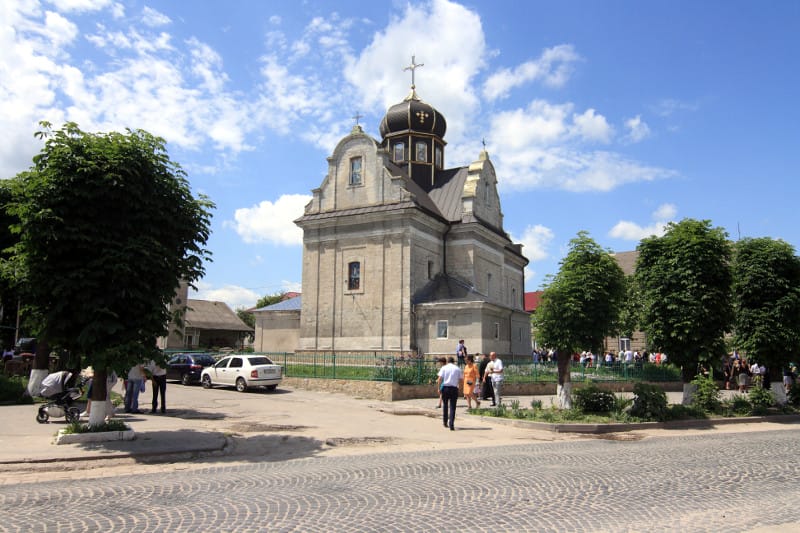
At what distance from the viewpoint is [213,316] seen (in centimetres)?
6625

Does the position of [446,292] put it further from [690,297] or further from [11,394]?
[11,394]

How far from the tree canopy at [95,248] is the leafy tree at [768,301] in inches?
698

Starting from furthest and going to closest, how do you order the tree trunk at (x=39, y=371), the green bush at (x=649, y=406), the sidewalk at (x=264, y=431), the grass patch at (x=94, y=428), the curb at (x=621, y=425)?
the tree trunk at (x=39, y=371), the green bush at (x=649, y=406), the curb at (x=621, y=425), the grass patch at (x=94, y=428), the sidewalk at (x=264, y=431)

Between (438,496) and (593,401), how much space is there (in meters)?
10.7

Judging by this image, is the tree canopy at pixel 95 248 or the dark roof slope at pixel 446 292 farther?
the dark roof slope at pixel 446 292

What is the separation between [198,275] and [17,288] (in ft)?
11.2

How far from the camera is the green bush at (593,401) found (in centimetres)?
1702

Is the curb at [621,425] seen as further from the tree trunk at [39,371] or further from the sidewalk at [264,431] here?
the tree trunk at [39,371]

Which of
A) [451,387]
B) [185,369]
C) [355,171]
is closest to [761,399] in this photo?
[451,387]

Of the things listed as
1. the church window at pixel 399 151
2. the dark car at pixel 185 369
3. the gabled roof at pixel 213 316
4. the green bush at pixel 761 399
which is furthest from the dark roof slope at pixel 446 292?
the gabled roof at pixel 213 316

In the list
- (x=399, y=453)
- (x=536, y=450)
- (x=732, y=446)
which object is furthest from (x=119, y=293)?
(x=732, y=446)

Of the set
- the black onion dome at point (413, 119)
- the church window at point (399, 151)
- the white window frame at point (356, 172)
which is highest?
the black onion dome at point (413, 119)

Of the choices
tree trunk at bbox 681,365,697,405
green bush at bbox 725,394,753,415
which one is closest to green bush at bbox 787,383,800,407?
green bush at bbox 725,394,753,415

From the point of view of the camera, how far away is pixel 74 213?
38.0ft
